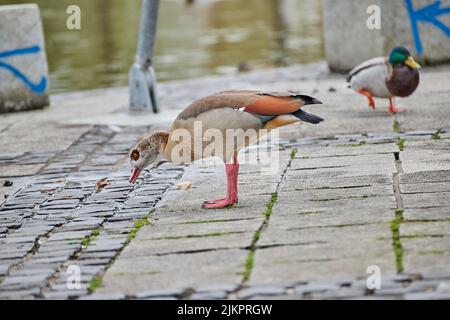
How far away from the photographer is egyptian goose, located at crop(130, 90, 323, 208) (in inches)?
251

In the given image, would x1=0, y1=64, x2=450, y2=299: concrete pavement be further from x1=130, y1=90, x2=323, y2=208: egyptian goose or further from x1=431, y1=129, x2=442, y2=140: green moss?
x1=130, y1=90, x2=323, y2=208: egyptian goose

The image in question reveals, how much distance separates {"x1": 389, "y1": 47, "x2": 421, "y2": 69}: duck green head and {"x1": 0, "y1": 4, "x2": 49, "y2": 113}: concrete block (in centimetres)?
468

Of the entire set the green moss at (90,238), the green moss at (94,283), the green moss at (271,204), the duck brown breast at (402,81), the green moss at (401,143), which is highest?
the duck brown breast at (402,81)

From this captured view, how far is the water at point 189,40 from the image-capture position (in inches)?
688

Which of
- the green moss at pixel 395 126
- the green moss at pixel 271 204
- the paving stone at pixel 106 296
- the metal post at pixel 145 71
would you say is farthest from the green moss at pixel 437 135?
the paving stone at pixel 106 296

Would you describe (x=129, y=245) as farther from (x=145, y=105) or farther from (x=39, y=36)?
(x=39, y=36)

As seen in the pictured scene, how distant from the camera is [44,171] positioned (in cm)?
840

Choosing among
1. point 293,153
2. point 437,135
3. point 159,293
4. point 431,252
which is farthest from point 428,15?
point 159,293

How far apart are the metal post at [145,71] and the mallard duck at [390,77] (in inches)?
95.1

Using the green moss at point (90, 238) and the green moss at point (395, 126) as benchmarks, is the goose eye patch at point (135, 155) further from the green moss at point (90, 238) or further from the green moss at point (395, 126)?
the green moss at point (395, 126)

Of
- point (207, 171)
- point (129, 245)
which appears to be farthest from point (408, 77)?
point (129, 245)

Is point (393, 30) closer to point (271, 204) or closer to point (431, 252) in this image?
point (271, 204)
